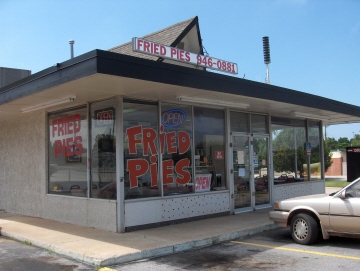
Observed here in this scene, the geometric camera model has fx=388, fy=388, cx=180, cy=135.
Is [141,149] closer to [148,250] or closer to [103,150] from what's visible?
[103,150]

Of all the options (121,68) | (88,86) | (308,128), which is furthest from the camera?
(308,128)

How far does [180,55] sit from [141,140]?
2492mm

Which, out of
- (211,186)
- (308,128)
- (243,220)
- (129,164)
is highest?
(308,128)

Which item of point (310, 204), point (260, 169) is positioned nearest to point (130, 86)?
point (310, 204)

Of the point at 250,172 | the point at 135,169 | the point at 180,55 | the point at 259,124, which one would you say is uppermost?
the point at 180,55

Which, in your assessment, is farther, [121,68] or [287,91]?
[287,91]

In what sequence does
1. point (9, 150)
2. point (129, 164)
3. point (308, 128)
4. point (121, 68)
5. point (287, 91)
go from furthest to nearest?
point (308, 128) → point (9, 150) → point (287, 91) → point (129, 164) → point (121, 68)

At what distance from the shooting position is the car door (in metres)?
7.25

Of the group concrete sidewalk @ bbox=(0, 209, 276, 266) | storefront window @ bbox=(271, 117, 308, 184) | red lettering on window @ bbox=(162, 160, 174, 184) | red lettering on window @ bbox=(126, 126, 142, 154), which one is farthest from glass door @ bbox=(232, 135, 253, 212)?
red lettering on window @ bbox=(126, 126, 142, 154)

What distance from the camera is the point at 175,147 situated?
10289mm

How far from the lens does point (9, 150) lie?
13359mm

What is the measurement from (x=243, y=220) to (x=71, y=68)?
19.7 feet

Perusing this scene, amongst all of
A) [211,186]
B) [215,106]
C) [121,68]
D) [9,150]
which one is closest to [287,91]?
[215,106]

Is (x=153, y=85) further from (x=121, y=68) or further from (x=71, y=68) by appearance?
(x=71, y=68)
